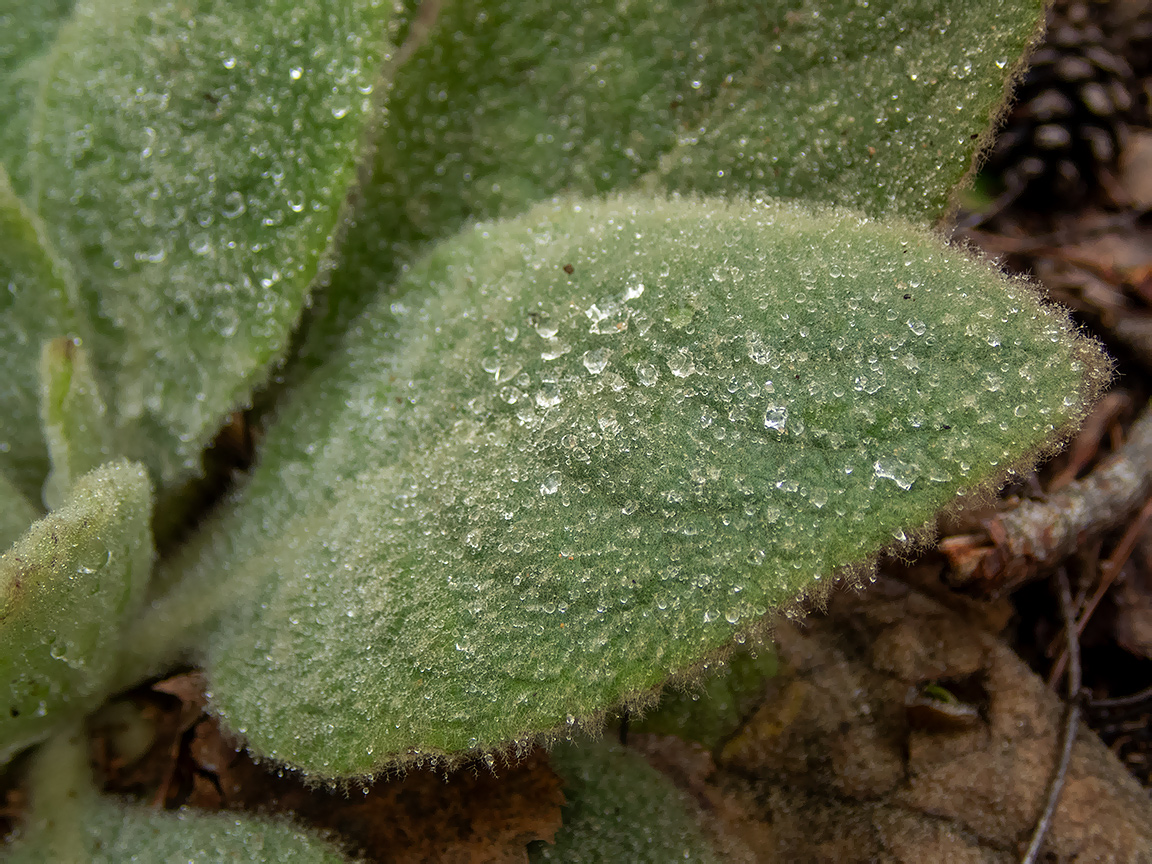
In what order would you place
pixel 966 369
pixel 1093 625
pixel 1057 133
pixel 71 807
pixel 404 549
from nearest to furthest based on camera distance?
pixel 966 369, pixel 404 549, pixel 71 807, pixel 1093 625, pixel 1057 133

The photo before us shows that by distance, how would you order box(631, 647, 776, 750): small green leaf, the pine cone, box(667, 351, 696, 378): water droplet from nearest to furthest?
box(667, 351, 696, 378): water droplet
box(631, 647, 776, 750): small green leaf
the pine cone

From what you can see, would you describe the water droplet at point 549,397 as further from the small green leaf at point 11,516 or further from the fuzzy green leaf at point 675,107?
the small green leaf at point 11,516

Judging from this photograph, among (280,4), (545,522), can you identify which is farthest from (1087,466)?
(280,4)

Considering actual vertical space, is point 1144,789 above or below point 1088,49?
below

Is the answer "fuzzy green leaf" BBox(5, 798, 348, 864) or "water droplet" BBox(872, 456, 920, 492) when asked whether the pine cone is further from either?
"fuzzy green leaf" BBox(5, 798, 348, 864)

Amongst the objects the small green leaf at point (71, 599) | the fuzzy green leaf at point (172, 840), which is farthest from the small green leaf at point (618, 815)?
the small green leaf at point (71, 599)

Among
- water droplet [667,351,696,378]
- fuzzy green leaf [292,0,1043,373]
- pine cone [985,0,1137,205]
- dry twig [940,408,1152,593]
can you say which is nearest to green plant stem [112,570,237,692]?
fuzzy green leaf [292,0,1043,373]

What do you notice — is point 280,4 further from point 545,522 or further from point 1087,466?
point 1087,466
